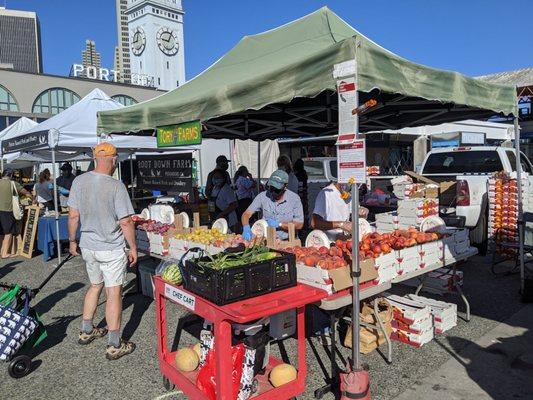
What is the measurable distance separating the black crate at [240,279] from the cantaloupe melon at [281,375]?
58 centimetres

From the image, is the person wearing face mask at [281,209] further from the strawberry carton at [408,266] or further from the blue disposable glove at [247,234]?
the strawberry carton at [408,266]

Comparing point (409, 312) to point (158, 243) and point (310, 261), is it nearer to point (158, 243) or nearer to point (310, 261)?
point (310, 261)

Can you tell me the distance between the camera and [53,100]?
41875mm

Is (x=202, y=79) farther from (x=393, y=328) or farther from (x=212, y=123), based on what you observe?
(x=393, y=328)

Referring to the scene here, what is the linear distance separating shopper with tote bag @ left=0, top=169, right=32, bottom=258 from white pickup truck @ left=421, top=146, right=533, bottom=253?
333 inches

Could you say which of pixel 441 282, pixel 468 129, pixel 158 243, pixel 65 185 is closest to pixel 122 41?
pixel 468 129

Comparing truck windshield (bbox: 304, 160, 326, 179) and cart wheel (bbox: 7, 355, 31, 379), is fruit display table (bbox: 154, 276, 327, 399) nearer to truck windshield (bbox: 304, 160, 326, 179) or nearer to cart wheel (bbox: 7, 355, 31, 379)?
cart wheel (bbox: 7, 355, 31, 379)

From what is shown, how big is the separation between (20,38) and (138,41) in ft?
192

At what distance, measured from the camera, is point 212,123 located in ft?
23.6

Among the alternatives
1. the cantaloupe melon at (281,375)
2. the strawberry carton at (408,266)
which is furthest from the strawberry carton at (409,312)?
the cantaloupe melon at (281,375)

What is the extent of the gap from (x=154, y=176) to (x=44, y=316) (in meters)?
2.71

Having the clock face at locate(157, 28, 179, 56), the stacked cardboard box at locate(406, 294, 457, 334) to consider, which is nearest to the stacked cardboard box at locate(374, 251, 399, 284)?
the stacked cardboard box at locate(406, 294, 457, 334)

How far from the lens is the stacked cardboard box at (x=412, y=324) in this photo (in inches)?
159

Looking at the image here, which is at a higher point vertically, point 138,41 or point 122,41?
point 122,41
